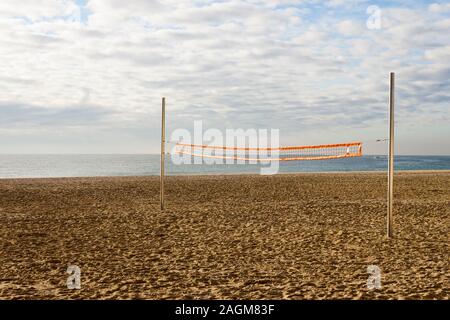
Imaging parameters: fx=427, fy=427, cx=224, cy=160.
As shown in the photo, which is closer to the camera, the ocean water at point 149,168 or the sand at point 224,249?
the sand at point 224,249

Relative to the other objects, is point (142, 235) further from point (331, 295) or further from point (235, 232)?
point (331, 295)

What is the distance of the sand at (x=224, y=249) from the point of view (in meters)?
5.79

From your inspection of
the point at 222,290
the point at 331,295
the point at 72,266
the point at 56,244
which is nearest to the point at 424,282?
the point at 331,295

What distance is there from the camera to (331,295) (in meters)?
5.45

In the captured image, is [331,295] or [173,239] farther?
[173,239]

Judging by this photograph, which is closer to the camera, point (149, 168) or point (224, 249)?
point (224, 249)

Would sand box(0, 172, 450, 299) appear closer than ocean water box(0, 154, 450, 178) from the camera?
Yes

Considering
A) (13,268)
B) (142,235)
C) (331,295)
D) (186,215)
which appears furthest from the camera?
(186,215)

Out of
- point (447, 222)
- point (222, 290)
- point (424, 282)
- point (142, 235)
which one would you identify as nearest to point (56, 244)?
point (142, 235)

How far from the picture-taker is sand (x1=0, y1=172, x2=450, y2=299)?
579cm

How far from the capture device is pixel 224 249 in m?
8.25
